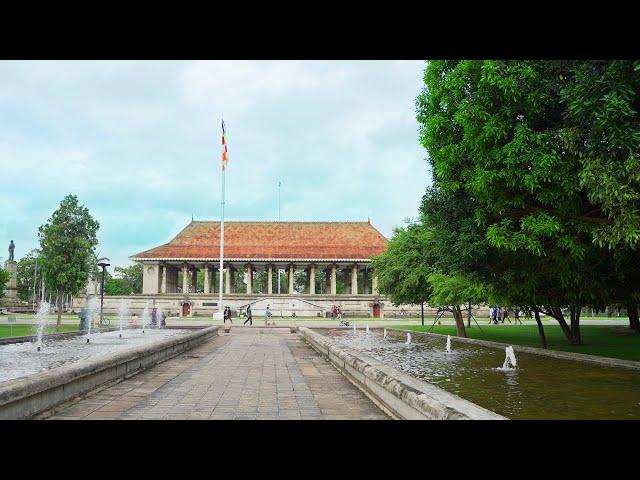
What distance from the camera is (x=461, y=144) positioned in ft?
36.0

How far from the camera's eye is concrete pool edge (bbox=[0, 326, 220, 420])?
219 inches

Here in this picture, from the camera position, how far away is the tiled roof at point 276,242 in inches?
2552

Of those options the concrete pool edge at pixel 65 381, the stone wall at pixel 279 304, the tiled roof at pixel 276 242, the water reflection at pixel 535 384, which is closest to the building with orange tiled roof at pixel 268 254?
the tiled roof at pixel 276 242

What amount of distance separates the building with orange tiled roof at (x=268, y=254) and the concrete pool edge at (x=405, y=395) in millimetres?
51937

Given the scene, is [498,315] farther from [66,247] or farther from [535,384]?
[535,384]

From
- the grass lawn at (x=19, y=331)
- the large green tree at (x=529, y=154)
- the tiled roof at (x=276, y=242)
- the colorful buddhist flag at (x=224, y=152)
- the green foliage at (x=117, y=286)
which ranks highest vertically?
the colorful buddhist flag at (x=224, y=152)

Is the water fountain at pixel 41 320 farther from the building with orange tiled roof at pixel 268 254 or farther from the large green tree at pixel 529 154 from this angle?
the building with orange tiled roof at pixel 268 254

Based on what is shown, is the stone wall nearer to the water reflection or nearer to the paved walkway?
the water reflection

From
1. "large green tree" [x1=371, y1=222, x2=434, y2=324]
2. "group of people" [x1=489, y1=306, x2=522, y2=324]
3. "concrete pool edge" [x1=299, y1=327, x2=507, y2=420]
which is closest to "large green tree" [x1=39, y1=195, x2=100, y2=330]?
"large green tree" [x1=371, y1=222, x2=434, y2=324]

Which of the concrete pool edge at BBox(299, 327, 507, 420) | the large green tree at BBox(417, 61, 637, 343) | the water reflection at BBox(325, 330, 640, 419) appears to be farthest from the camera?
the large green tree at BBox(417, 61, 637, 343)

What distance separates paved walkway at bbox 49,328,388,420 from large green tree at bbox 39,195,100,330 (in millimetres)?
16434
